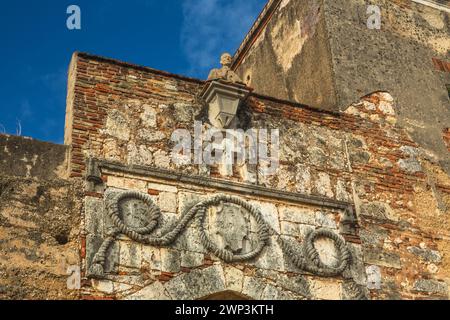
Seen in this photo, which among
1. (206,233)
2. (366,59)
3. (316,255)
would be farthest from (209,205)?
(366,59)

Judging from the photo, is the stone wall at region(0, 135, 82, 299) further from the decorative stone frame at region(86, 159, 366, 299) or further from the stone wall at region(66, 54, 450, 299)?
the decorative stone frame at region(86, 159, 366, 299)

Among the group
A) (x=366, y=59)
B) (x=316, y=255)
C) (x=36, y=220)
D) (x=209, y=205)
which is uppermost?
(x=366, y=59)

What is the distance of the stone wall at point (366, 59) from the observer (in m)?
8.88

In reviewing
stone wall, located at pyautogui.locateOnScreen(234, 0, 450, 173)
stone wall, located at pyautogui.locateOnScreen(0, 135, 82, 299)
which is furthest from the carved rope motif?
stone wall, located at pyautogui.locateOnScreen(234, 0, 450, 173)

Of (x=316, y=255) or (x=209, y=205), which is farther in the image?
(x=316, y=255)

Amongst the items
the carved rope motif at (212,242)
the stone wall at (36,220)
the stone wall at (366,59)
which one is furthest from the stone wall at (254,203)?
the stone wall at (366,59)

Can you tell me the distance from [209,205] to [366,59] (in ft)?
10.4

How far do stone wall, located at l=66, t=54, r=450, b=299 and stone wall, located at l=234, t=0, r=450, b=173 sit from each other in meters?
0.33

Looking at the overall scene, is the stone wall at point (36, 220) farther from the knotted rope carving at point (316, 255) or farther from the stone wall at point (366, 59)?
the stone wall at point (366, 59)

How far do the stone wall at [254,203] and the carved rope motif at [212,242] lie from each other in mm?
11

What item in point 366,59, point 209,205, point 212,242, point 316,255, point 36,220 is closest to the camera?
point 36,220

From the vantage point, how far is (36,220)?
21.3ft

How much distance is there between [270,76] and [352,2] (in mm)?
1609

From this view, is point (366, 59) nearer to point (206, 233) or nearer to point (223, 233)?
point (223, 233)
